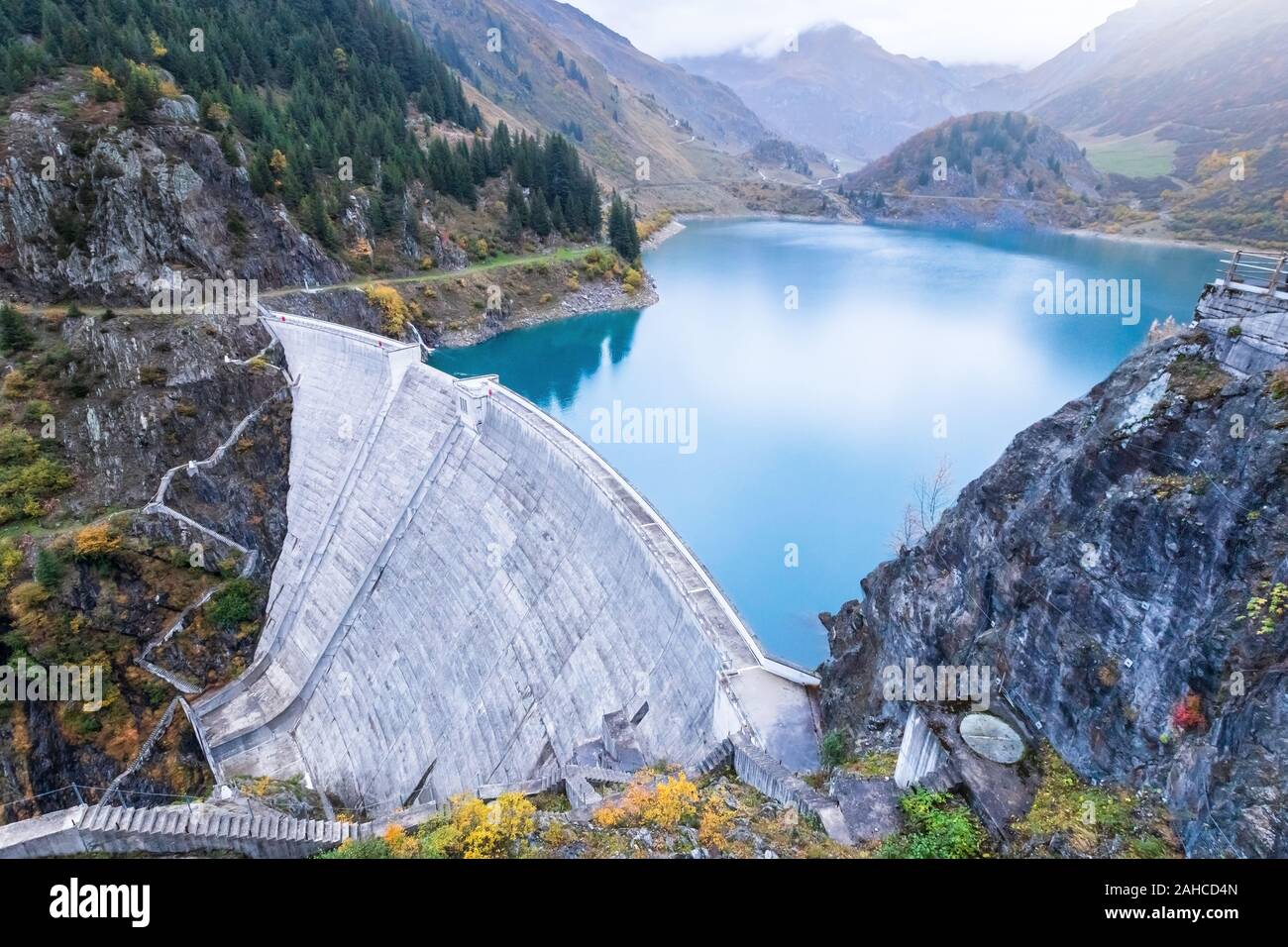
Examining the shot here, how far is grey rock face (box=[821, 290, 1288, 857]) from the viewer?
23.6ft

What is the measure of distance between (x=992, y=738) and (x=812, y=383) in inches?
1627

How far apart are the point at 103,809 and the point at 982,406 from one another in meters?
47.1

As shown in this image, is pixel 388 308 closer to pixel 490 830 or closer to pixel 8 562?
pixel 8 562

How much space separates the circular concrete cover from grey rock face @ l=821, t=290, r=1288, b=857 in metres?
0.50

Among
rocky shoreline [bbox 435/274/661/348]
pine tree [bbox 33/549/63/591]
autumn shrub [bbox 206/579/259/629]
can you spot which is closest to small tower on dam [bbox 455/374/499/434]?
autumn shrub [bbox 206/579/259/629]

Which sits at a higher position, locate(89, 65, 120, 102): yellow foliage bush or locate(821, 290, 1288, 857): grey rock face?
locate(89, 65, 120, 102): yellow foliage bush

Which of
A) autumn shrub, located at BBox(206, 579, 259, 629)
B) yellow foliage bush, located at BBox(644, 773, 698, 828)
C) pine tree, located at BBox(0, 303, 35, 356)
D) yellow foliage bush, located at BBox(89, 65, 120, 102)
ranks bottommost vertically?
autumn shrub, located at BBox(206, 579, 259, 629)

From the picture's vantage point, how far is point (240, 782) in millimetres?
25078

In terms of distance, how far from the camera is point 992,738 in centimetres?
997

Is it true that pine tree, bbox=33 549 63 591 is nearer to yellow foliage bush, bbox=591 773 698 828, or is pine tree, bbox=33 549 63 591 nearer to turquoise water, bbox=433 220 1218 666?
turquoise water, bbox=433 220 1218 666

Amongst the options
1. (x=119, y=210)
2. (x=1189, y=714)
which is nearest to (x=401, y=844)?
(x=1189, y=714)

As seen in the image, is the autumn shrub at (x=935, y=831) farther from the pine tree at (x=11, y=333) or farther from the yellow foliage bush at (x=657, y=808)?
the pine tree at (x=11, y=333)
